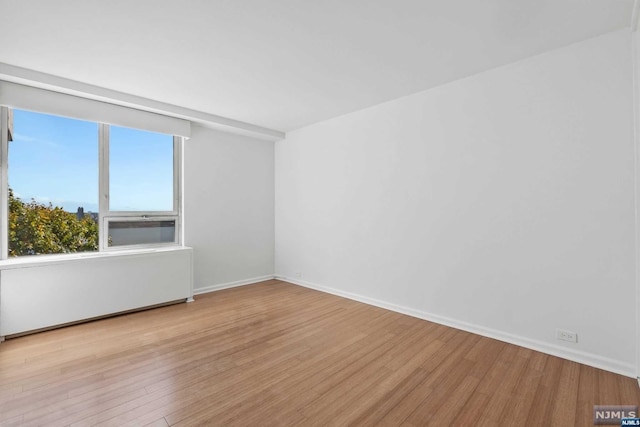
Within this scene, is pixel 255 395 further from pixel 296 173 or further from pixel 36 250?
pixel 296 173

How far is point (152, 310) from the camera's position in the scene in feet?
12.9

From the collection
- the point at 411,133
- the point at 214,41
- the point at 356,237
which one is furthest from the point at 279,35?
the point at 356,237

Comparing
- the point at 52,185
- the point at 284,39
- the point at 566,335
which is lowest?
the point at 566,335

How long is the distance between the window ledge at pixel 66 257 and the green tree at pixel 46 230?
0.11 metres

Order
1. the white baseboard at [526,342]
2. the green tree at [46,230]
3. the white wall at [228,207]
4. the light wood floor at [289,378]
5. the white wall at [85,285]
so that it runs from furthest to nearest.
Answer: the white wall at [228,207]
the green tree at [46,230]
the white wall at [85,285]
the white baseboard at [526,342]
the light wood floor at [289,378]

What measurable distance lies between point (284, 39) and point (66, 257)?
363 cm

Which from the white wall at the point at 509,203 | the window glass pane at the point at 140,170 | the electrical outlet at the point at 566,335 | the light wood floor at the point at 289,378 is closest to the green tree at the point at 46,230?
the window glass pane at the point at 140,170

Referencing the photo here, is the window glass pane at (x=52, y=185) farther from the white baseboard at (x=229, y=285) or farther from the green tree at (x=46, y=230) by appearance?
the white baseboard at (x=229, y=285)

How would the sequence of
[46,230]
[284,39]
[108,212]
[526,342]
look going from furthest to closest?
[108,212] < [46,230] < [526,342] < [284,39]

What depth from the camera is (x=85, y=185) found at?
377 cm

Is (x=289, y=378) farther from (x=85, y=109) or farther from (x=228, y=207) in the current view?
(x=85, y=109)

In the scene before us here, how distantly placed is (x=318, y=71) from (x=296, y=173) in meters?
2.42

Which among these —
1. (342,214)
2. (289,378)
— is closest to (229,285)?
(342,214)

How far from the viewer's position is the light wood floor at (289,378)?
6.15 feet
